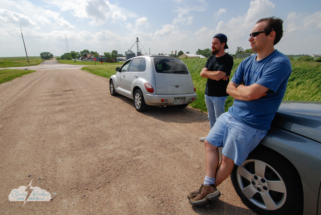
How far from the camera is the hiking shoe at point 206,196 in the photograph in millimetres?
1900

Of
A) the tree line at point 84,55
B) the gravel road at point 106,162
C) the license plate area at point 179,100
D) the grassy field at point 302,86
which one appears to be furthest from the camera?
the tree line at point 84,55

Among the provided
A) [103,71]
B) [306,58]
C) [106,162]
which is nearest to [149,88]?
[106,162]

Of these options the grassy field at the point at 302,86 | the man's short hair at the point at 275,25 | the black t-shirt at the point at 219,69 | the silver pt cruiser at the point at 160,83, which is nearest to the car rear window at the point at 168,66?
the silver pt cruiser at the point at 160,83

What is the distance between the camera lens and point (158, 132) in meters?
4.09

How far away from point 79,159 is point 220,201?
2.31 metres

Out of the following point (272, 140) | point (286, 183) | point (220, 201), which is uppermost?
point (272, 140)

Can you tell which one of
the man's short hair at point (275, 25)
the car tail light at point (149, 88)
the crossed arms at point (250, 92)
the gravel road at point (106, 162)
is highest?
the man's short hair at point (275, 25)

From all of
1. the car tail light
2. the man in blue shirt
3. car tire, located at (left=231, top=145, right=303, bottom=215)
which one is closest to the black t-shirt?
the man in blue shirt

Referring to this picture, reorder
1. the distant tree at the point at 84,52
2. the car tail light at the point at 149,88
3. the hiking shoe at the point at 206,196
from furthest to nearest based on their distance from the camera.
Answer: the distant tree at the point at 84,52, the car tail light at the point at 149,88, the hiking shoe at the point at 206,196

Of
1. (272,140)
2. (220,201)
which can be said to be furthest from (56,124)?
(272,140)

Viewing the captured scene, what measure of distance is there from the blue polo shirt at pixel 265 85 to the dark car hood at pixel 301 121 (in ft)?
0.78

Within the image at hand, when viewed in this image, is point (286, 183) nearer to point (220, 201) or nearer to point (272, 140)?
point (272, 140)

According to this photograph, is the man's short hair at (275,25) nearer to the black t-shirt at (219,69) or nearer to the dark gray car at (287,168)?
the dark gray car at (287,168)

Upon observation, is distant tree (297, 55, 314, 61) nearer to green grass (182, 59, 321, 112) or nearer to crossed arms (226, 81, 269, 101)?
green grass (182, 59, 321, 112)
